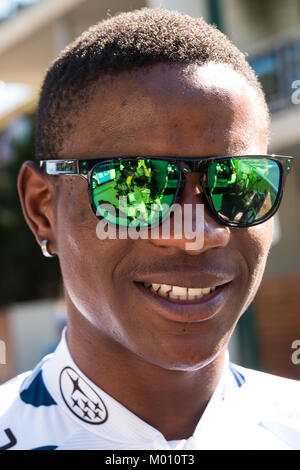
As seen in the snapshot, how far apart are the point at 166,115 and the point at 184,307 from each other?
49 centimetres

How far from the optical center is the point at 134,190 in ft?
5.90

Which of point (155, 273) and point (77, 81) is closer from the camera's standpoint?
point (155, 273)

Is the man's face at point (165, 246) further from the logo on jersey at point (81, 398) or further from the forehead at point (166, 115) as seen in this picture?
the logo on jersey at point (81, 398)

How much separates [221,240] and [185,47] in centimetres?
56

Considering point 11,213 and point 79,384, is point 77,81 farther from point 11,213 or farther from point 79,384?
point 11,213

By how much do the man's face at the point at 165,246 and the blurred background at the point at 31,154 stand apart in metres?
3.25

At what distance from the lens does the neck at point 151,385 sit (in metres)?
1.90

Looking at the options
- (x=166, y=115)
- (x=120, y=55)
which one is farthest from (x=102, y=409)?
(x=120, y=55)

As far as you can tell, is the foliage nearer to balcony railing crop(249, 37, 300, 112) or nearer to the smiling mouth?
balcony railing crop(249, 37, 300, 112)

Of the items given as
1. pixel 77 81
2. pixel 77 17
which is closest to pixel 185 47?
pixel 77 81

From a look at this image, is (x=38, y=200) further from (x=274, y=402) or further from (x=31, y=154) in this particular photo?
(x=31, y=154)

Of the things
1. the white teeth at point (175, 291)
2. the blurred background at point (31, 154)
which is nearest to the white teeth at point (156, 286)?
the white teeth at point (175, 291)

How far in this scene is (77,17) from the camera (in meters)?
12.8
